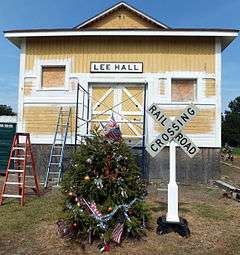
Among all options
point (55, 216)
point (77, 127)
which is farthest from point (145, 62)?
point (55, 216)

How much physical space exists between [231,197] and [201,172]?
2950 mm

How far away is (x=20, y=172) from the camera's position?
10383 millimetres

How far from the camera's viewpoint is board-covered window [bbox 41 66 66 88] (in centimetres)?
1450

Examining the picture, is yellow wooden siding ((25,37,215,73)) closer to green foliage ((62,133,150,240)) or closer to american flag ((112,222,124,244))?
green foliage ((62,133,150,240))

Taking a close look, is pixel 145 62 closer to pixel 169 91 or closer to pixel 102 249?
pixel 169 91

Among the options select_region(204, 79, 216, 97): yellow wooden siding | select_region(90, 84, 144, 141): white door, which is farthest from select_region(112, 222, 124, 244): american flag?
select_region(204, 79, 216, 97): yellow wooden siding

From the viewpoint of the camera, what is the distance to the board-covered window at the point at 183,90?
1409cm

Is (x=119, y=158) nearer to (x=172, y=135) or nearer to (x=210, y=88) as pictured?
(x=172, y=135)

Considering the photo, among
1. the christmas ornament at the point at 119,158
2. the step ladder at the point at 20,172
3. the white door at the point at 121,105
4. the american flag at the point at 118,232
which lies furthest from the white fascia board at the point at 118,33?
the american flag at the point at 118,232

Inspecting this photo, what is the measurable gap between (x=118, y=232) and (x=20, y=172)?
453 cm

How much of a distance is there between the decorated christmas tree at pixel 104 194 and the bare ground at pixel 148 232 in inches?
10.1

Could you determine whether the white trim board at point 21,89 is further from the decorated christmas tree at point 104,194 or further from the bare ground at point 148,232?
the decorated christmas tree at point 104,194

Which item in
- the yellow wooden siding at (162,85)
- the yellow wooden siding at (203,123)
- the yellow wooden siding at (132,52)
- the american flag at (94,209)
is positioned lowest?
the american flag at (94,209)

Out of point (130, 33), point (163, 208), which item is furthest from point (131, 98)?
point (163, 208)
